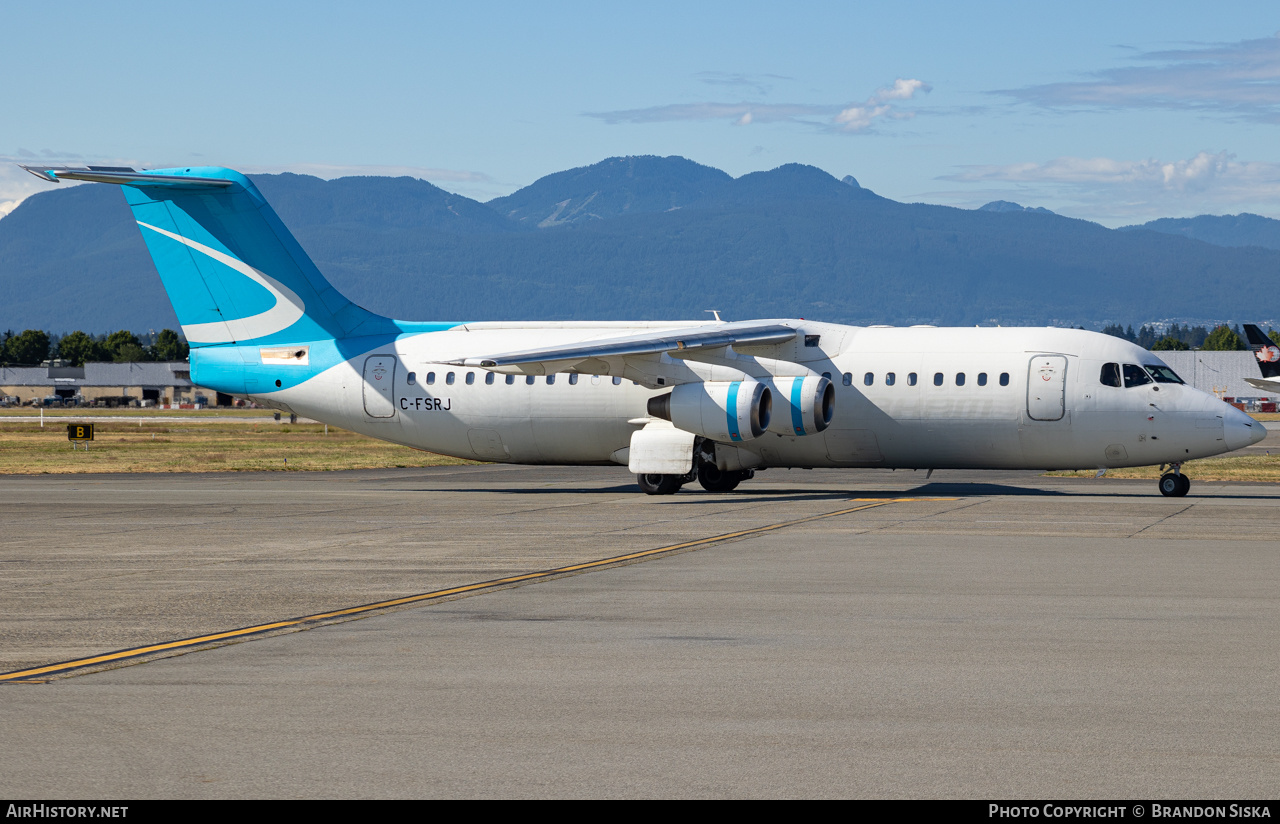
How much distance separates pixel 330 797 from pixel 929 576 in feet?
35.4

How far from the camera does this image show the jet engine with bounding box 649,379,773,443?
30.5m

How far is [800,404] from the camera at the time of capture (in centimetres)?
3052

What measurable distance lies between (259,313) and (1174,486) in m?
22.6

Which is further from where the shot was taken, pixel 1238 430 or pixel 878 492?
pixel 878 492

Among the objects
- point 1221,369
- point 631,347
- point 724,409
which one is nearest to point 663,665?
point 724,409

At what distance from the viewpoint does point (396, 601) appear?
14672 millimetres

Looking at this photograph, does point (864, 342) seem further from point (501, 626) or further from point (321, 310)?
point (501, 626)

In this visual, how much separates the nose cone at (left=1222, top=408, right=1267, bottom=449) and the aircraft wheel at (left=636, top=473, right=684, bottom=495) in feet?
39.5

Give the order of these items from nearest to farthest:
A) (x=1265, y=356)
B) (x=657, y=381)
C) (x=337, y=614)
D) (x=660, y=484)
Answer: (x=337, y=614), (x=657, y=381), (x=660, y=484), (x=1265, y=356)

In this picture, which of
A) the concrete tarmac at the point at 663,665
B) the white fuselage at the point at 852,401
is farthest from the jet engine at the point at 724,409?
the concrete tarmac at the point at 663,665

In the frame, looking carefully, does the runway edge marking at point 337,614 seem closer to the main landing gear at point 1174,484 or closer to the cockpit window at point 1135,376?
the cockpit window at point 1135,376

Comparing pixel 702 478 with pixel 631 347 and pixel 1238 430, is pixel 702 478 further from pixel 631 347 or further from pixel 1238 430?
pixel 1238 430

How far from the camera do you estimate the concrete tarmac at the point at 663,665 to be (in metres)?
7.66

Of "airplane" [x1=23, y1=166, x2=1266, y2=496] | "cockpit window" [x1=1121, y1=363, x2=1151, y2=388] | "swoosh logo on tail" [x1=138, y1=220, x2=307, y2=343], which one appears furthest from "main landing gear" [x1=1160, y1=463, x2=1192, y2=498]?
"swoosh logo on tail" [x1=138, y1=220, x2=307, y2=343]
